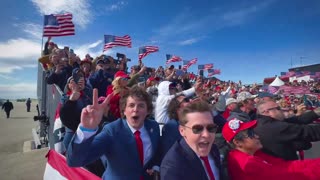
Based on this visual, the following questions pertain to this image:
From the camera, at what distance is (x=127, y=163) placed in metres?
2.65

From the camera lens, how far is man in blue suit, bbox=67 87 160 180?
2.28 meters

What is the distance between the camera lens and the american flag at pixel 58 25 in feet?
32.2

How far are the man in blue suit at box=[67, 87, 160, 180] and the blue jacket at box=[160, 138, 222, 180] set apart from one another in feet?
1.73

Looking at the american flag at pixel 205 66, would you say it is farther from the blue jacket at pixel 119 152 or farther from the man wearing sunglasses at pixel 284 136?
the blue jacket at pixel 119 152

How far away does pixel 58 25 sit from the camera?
9977mm

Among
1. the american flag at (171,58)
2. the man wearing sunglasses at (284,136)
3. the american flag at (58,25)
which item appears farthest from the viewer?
the american flag at (171,58)

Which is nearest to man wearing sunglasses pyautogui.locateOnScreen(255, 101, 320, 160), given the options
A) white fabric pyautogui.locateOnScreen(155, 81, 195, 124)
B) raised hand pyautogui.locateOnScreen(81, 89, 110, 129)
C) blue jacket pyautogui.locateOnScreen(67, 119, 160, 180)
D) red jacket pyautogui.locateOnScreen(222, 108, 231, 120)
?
blue jacket pyautogui.locateOnScreen(67, 119, 160, 180)

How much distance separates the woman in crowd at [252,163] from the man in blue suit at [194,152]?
22 centimetres

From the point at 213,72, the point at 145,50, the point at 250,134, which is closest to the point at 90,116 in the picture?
the point at 250,134

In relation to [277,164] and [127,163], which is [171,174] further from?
[277,164]

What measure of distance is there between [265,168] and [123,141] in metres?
1.38

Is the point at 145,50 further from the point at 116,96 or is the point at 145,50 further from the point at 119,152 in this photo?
the point at 119,152

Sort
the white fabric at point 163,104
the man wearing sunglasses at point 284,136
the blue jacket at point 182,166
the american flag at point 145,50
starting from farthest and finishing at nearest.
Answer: the american flag at point 145,50 < the white fabric at point 163,104 < the man wearing sunglasses at point 284,136 < the blue jacket at point 182,166

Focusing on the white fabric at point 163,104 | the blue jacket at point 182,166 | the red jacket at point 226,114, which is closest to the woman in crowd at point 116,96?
the white fabric at point 163,104
